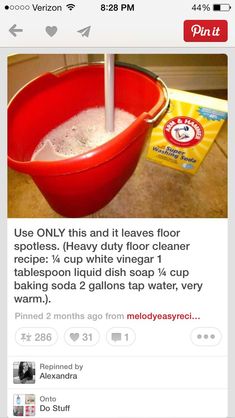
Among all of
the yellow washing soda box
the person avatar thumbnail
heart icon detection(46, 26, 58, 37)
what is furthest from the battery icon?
the person avatar thumbnail

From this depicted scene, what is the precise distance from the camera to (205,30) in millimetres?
317

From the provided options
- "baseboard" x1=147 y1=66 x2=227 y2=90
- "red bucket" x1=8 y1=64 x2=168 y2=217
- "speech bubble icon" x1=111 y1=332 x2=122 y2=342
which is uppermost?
"baseboard" x1=147 y1=66 x2=227 y2=90

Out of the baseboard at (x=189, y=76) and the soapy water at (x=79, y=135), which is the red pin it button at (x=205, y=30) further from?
the baseboard at (x=189, y=76)

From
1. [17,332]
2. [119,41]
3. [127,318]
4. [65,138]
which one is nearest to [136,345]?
[127,318]

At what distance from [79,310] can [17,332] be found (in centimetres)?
7

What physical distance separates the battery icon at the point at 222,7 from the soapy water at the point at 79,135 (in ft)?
1.25

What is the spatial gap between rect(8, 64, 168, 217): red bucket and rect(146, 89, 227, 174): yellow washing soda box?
51mm

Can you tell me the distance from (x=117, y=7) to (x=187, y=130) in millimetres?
396

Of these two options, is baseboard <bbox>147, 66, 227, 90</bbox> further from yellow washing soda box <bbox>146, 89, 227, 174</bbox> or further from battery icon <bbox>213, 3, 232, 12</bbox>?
battery icon <bbox>213, 3, 232, 12</bbox>

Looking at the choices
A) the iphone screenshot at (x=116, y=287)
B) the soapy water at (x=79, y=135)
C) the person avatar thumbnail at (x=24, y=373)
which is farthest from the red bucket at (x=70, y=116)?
the person avatar thumbnail at (x=24, y=373)

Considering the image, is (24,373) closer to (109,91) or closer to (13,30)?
(13,30)

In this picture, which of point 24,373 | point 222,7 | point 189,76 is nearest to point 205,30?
point 222,7

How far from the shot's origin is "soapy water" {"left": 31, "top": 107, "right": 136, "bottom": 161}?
2.23 feet

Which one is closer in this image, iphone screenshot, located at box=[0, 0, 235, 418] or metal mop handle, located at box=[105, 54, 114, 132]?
iphone screenshot, located at box=[0, 0, 235, 418]
